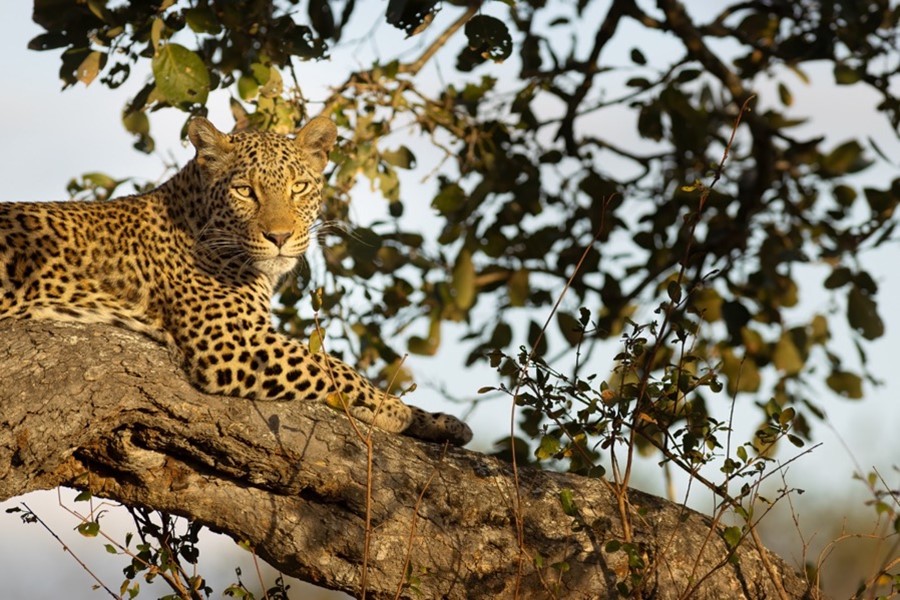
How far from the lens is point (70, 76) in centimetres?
809

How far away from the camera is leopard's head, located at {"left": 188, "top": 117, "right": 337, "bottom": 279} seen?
7.25 meters

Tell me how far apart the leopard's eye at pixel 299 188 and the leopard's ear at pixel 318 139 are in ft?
0.89

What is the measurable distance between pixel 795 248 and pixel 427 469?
238 inches

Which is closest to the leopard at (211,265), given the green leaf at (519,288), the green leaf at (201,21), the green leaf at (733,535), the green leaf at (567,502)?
the green leaf at (201,21)

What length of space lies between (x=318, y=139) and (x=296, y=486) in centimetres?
276

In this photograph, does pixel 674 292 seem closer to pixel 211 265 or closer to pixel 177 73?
pixel 211 265

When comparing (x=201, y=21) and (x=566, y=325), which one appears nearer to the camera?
(x=201, y=21)

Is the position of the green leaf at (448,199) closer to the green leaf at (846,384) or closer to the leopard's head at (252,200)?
the leopard's head at (252,200)

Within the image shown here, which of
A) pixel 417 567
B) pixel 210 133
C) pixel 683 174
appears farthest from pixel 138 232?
pixel 683 174

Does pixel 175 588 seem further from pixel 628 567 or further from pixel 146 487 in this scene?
pixel 628 567

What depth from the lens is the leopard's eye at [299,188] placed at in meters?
7.53

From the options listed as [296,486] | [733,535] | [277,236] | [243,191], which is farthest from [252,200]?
[733,535]

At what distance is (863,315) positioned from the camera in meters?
10.7

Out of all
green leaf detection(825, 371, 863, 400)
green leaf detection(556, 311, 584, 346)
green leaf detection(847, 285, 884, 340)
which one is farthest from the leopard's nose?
green leaf detection(825, 371, 863, 400)
